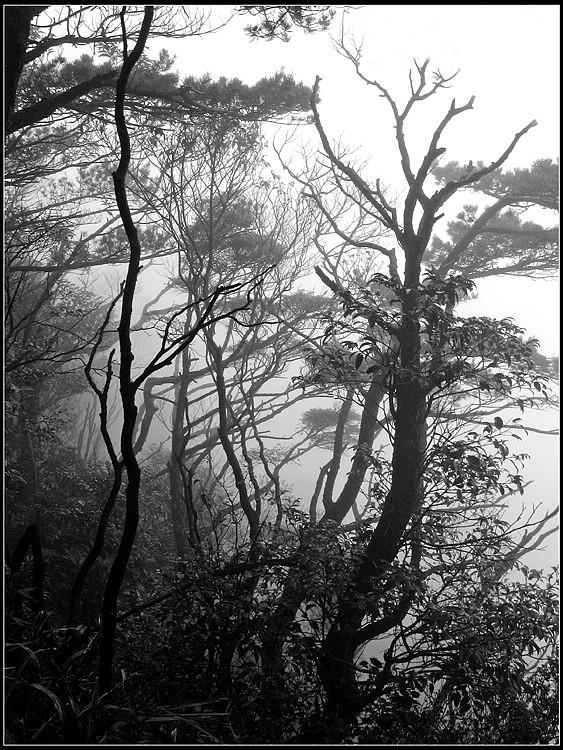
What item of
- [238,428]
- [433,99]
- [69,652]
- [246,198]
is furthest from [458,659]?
[246,198]

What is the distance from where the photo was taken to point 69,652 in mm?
1649

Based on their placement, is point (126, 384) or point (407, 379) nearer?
point (126, 384)

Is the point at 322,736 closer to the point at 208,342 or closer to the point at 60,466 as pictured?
the point at 208,342

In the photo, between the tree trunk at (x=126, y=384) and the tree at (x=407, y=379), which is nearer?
the tree trunk at (x=126, y=384)

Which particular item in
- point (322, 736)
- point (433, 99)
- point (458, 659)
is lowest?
point (322, 736)

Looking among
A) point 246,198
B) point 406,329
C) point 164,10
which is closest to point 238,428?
point 246,198

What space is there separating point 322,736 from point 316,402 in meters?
3.67

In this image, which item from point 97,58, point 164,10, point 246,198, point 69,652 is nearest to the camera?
point 69,652

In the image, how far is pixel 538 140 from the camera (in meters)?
2.82

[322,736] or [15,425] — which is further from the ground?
[15,425]

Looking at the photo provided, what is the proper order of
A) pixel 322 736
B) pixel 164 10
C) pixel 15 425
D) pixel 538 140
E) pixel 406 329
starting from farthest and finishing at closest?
pixel 15 425
pixel 164 10
pixel 538 140
pixel 406 329
pixel 322 736

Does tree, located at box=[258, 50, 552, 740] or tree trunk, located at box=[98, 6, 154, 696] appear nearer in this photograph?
tree trunk, located at box=[98, 6, 154, 696]

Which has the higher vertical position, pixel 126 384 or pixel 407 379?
pixel 407 379

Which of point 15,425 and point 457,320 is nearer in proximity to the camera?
point 457,320
